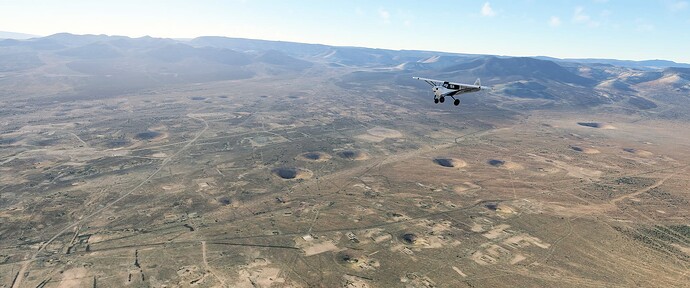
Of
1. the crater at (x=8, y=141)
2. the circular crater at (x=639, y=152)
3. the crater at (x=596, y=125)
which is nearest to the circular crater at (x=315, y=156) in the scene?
the crater at (x=8, y=141)

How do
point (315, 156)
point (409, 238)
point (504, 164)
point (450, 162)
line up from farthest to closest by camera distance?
point (315, 156) → point (450, 162) → point (504, 164) → point (409, 238)

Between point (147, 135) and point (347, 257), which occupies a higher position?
point (147, 135)

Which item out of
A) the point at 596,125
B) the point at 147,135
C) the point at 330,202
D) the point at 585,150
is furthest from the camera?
the point at 596,125

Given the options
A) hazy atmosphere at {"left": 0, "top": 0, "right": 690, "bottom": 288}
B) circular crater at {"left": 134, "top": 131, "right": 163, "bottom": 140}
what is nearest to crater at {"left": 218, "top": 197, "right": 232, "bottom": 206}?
hazy atmosphere at {"left": 0, "top": 0, "right": 690, "bottom": 288}

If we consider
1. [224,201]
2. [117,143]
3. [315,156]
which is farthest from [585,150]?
[117,143]

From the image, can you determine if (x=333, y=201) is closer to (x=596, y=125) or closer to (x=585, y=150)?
(x=585, y=150)
